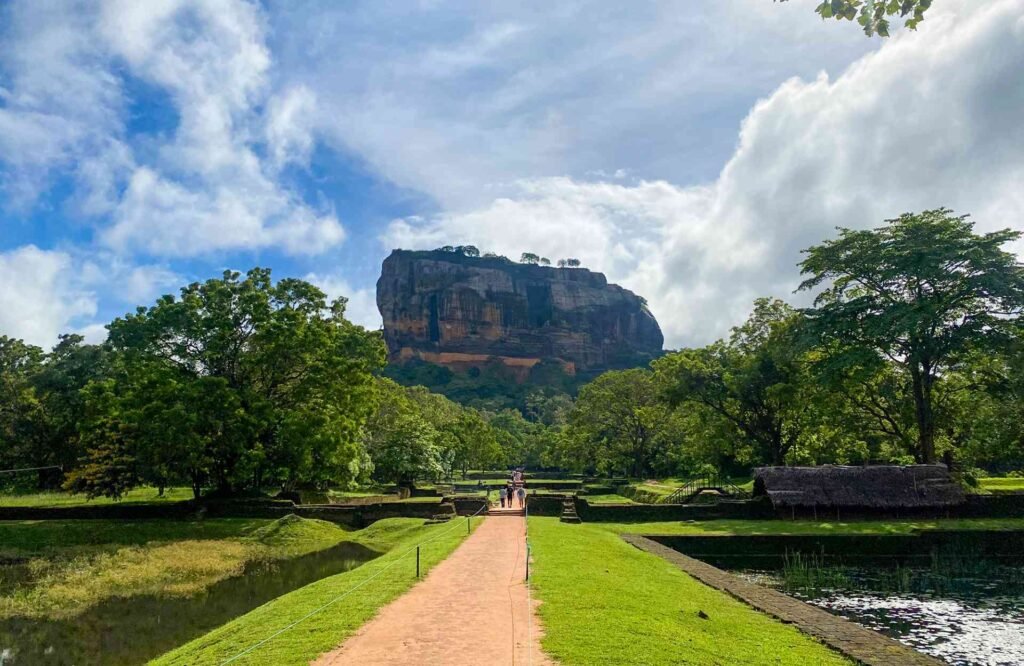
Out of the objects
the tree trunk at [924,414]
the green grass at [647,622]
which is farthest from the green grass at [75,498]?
the tree trunk at [924,414]

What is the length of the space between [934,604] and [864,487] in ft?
47.2

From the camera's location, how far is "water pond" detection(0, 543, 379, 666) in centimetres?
1070

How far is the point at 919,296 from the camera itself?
28.4m

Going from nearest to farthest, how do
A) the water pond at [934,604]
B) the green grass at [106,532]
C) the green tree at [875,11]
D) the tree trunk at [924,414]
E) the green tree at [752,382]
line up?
1. the green tree at [875,11]
2. the water pond at [934,604]
3. the green grass at [106,532]
4. the tree trunk at [924,414]
5. the green tree at [752,382]

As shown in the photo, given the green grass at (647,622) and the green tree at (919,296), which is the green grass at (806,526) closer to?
the green tree at (919,296)

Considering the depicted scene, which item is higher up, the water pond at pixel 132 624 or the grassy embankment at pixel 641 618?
the grassy embankment at pixel 641 618

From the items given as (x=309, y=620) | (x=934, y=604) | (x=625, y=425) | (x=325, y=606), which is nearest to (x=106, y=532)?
(x=325, y=606)

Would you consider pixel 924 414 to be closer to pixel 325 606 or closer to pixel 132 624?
pixel 325 606

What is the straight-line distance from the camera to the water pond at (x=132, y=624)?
35.1 feet

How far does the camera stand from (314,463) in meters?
27.5

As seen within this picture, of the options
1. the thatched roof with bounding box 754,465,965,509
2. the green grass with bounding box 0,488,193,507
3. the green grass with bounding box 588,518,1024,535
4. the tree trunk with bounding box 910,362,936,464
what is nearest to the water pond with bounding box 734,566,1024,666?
the green grass with bounding box 588,518,1024,535

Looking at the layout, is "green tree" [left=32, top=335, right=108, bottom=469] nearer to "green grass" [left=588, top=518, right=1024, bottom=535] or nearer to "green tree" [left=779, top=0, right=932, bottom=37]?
"green grass" [left=588, top=518, right=1024, bottom=535]

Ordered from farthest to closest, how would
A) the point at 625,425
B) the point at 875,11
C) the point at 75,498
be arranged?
the point at 625,425
the point at 75,498
the point at 875,11

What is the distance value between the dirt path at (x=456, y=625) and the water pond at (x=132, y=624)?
458 centimetres
